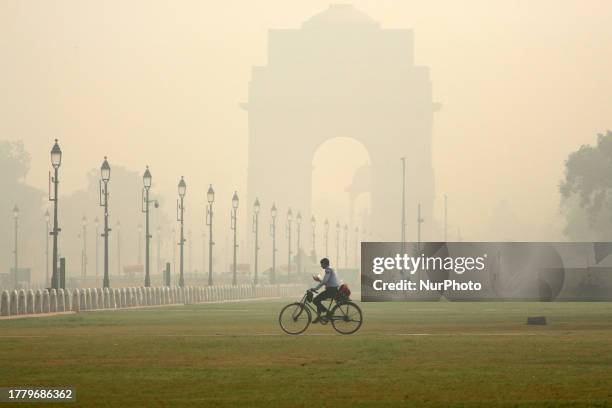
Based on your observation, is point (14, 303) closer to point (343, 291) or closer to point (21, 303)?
point (21, 303)

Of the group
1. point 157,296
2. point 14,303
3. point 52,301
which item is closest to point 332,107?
point 157,296

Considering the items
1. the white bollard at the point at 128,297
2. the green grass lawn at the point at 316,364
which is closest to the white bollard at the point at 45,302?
the white bollard at the point at 128,297

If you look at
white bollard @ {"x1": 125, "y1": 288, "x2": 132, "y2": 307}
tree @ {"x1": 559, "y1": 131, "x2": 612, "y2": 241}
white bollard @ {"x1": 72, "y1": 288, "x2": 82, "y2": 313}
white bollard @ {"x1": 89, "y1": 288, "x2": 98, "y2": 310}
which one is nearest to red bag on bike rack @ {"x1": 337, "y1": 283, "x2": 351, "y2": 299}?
white bollard @ {"x1": 72, "y1": 288, "x2": 82, "y2": 313}

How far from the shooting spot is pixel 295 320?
3108 cm

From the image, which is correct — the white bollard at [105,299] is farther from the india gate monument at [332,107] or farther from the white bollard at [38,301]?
the india gate monument at [332,107]

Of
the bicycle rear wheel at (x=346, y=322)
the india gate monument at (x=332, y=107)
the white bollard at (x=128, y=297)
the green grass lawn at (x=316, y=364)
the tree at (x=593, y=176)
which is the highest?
the india gate monument at (x=332, y=107)

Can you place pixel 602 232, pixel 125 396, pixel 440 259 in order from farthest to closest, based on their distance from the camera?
pixel 602 232 < pixel 440 259 < pixel 125 396

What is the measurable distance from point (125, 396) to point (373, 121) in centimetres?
15554

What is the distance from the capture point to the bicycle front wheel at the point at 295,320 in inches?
1218

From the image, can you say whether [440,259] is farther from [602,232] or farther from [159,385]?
[602,232]

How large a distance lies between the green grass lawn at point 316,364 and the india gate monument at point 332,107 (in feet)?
442

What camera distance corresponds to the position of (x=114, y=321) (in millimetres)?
40812

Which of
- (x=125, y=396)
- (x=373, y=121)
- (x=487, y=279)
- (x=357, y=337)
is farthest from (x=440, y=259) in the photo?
(x=373, y=121)

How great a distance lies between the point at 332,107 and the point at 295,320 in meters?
143
